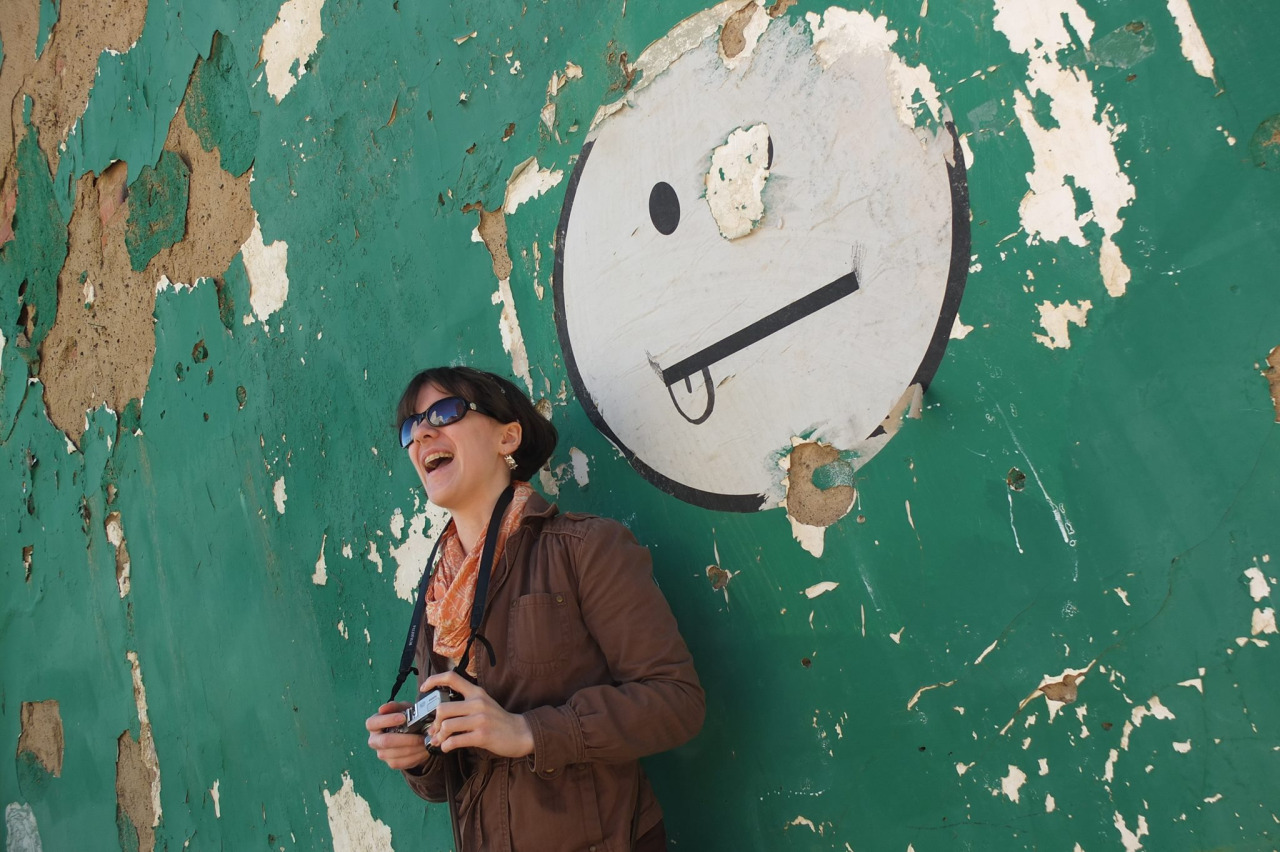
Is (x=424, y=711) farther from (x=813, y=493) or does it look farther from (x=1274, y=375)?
(x=1274, y=375)

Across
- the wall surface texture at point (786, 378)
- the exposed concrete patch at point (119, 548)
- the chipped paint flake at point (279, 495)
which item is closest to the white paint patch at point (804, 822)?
the wall surface texture at point (786, 378)

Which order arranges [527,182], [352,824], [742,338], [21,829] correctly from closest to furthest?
[742,338] < [527,182] < [352,824] < [21,829]

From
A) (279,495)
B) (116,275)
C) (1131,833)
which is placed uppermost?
(116,275)

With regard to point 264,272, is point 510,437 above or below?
below

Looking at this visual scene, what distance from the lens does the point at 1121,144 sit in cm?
128

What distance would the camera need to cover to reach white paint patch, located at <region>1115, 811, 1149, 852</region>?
48.8 inches

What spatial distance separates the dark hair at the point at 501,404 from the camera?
1.78m

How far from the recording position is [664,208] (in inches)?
70.8

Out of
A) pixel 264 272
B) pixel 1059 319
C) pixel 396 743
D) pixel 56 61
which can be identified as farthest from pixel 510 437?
pixel 56 61

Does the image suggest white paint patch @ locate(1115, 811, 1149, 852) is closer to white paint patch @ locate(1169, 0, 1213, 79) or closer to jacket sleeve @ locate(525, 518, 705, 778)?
jacket sleeve @ locate(525, 518, 705, 778)

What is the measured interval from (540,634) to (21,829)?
3.37 m

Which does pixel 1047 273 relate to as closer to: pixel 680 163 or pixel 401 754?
pixel 680 163

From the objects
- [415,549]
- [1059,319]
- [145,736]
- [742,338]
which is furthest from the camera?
[145,736]

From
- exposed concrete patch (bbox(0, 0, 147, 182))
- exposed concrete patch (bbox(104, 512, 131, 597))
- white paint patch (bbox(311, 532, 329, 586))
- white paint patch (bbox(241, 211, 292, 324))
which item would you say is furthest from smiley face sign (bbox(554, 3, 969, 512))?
exposed concrete patch (bbox(0, 0, 147, 182))
